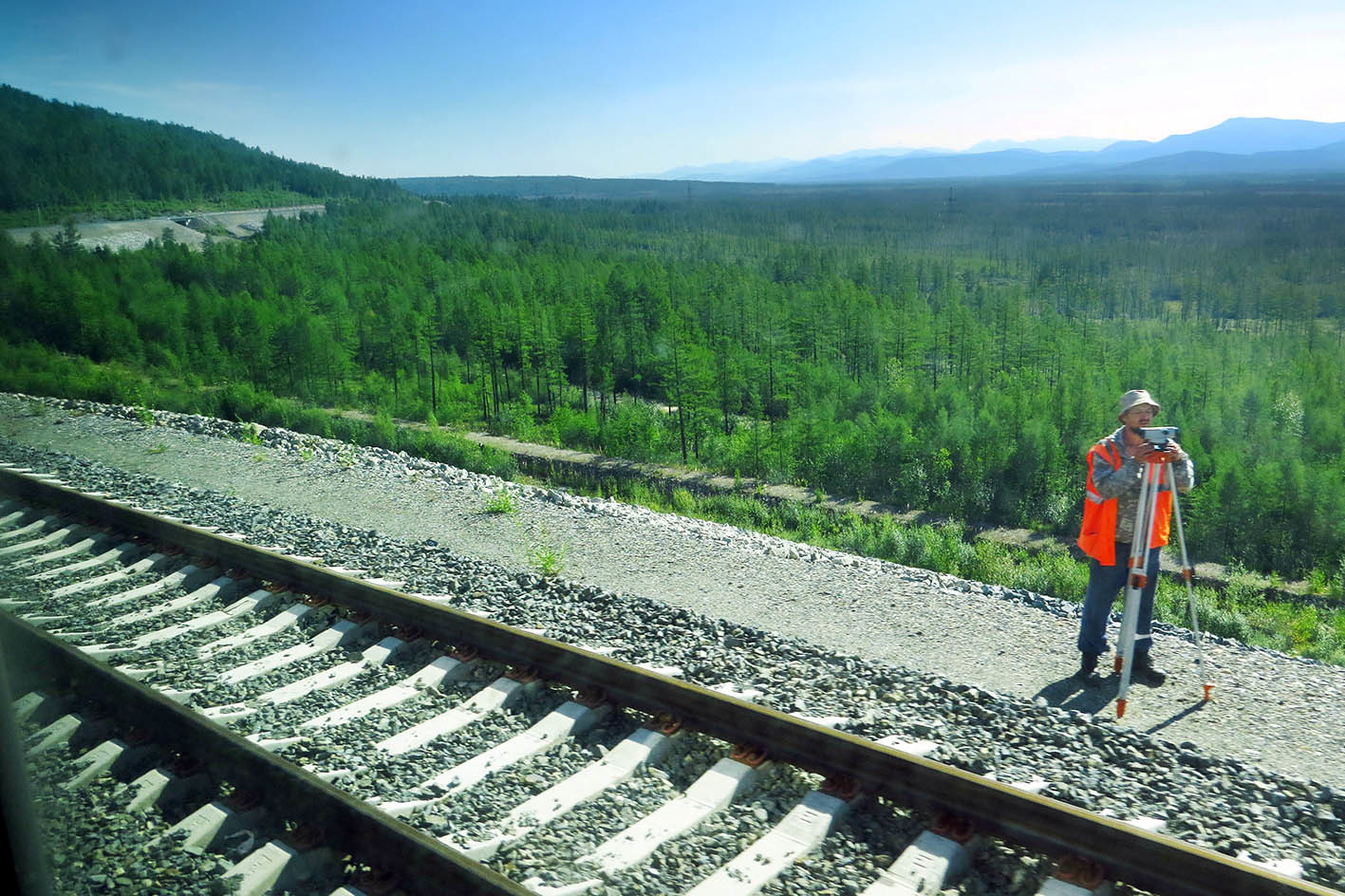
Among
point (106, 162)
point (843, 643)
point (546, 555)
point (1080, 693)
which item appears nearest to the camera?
point (1080, 693)

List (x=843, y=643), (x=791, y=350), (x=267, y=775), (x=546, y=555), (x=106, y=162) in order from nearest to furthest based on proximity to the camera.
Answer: (x=267, y=775) → (x=843, y=643) → (x=546, y=555) → (x=106, y=162) → (x=791, y=350)

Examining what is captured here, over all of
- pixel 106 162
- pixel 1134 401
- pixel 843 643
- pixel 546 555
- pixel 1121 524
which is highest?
pixel 106 162

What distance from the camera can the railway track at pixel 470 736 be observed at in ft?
10.2

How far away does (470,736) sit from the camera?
414 centimetres

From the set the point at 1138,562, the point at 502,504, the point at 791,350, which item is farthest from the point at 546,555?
the point at 791,350

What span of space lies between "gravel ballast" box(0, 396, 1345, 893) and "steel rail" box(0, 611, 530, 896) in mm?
275

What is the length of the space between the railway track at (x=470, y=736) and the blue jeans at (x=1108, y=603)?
7.00 ft

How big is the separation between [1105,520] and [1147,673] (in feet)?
3.09

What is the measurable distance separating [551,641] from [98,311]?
2369 cm

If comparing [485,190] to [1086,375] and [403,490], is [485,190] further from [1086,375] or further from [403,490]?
[403,490]

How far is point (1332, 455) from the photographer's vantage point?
2200 centimetres

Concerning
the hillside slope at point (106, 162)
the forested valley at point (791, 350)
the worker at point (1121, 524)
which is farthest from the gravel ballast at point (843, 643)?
the forested valley at point (791, 350)

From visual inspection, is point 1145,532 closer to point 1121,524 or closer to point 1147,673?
point 1121,524

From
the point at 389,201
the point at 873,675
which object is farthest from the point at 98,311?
the point at 389,201
